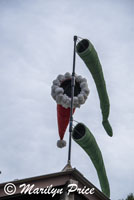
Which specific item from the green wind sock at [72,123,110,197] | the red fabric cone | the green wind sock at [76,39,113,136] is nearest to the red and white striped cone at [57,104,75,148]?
the red fabric cone

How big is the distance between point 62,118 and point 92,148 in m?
2.18

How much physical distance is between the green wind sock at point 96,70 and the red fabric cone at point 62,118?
1648 millimetres

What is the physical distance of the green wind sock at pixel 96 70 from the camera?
730 inches

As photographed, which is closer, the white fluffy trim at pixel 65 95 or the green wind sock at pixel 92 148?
the green wind sock at pixel 92 148

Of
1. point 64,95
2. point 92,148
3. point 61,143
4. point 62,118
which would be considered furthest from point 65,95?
point 92,148

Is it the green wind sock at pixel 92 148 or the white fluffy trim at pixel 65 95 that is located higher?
the white fluffy trim at pixel 65 95

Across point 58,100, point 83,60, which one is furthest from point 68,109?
point 83,60

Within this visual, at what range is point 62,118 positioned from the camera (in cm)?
1906

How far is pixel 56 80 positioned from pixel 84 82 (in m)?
1.28

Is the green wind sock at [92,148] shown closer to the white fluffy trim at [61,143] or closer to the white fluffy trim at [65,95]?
the white fluffy trim at [61,143]

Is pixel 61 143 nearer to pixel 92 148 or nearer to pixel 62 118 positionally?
pixel 62 118

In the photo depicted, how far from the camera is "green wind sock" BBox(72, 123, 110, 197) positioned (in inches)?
676

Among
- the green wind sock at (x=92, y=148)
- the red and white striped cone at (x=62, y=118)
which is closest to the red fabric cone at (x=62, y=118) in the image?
the red and white striped cone at (x=62, y=118)

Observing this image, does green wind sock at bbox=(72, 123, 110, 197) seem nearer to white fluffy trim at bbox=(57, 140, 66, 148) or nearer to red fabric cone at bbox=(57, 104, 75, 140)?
white fluffy trim at bbox=(57, 140, 66, 148)
